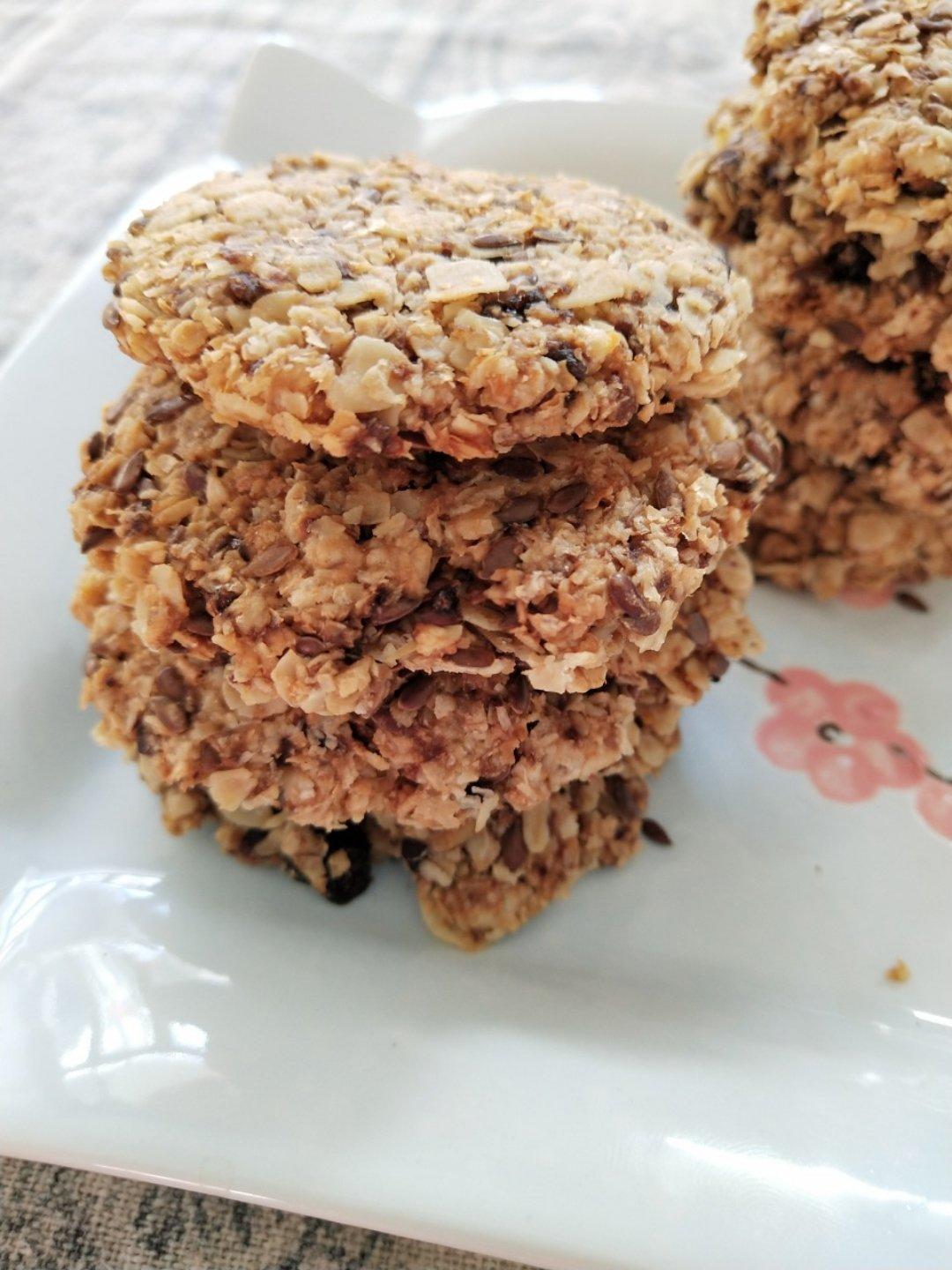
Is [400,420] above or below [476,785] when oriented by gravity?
above

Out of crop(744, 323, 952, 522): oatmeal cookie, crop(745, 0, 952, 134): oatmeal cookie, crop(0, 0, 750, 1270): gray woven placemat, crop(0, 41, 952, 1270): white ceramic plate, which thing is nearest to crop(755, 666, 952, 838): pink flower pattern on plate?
crop(0, 41, 952, 1270): white ceramic plate

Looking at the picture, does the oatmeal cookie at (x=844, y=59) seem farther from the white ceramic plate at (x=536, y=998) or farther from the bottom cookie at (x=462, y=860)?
the bottom cookie at (x=462, y=860)

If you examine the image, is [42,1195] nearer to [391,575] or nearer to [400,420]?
[391,575]

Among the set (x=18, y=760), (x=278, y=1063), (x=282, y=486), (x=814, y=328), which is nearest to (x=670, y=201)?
(x=814, y=328)

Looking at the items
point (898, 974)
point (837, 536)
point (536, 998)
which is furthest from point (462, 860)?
point (837, 536)

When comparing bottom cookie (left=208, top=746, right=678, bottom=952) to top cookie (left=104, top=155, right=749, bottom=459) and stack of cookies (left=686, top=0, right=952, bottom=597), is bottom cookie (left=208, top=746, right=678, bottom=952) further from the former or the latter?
stack of cookies (left=686, top=0, right=952, bottom=597)
